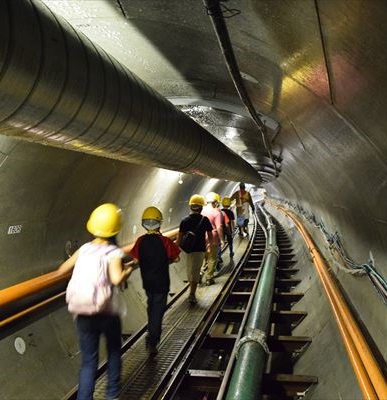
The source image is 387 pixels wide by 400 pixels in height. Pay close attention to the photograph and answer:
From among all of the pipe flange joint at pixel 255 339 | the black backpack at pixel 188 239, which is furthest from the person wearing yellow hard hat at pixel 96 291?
the black backpack at pixel 188 239

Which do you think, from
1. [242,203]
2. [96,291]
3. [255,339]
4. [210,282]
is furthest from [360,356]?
[242,203]

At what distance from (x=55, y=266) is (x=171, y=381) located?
2.36 metres

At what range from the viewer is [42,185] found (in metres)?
4.91

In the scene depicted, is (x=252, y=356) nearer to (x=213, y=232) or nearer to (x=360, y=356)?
(x=360, y=356)

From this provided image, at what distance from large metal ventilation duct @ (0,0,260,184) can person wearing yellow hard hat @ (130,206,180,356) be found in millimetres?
1111

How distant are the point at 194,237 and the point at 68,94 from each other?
4.29 m

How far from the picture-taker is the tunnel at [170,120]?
91.0 inches

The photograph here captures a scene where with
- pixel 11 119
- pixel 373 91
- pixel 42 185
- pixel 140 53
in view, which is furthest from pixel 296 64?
pixel 42 185

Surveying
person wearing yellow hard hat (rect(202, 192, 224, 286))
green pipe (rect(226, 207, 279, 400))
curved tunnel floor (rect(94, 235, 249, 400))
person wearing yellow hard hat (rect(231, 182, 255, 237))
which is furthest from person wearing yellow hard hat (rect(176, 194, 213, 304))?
person wearing yellow hard hat (rect(231, 182, 255, 237))

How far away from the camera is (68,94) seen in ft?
7.95

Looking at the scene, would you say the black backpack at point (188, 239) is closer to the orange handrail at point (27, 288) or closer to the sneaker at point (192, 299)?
the sneaker at point (192, 299)

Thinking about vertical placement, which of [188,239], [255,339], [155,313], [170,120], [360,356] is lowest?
[155,313]

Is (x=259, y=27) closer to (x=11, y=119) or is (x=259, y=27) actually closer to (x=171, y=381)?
(x=11, y=119)

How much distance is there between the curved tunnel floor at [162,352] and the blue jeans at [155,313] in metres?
→ 0.20
